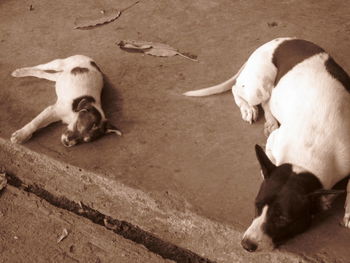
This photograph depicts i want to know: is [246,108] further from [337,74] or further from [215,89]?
[337,74]

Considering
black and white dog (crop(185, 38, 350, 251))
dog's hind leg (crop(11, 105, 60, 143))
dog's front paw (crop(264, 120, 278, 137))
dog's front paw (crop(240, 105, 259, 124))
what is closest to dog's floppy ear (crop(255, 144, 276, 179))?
black and white dog (crop(185, 38, 350, 251))

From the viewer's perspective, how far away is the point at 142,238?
3576mm

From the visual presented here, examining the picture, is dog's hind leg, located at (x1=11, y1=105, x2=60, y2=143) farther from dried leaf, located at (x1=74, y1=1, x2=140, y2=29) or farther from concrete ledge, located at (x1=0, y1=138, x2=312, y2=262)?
dried leaf, located at (x1=74, y1=1, x2=140, y2=29)

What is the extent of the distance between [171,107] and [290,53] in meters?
1.18

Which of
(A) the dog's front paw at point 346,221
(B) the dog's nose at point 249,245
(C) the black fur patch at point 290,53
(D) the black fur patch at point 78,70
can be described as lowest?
(D) the black fur patch at point 78,70

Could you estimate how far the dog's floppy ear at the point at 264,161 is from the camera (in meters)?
3.17

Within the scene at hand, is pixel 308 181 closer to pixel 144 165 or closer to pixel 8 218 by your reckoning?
pixel 144 165

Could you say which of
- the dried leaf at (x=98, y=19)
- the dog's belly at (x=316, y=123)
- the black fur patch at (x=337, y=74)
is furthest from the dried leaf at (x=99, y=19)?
the black fur patch at (x=337, y=74)

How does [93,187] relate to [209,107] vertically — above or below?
below

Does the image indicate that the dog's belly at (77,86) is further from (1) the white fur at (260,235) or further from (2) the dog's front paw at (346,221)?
(2) the dog's front paw at (346,221)

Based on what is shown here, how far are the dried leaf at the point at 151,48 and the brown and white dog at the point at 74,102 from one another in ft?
2.06

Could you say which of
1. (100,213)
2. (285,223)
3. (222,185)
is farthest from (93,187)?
(285,223)

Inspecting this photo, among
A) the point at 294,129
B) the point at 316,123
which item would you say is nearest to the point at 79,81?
the point at 294,129

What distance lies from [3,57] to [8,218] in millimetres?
2301
